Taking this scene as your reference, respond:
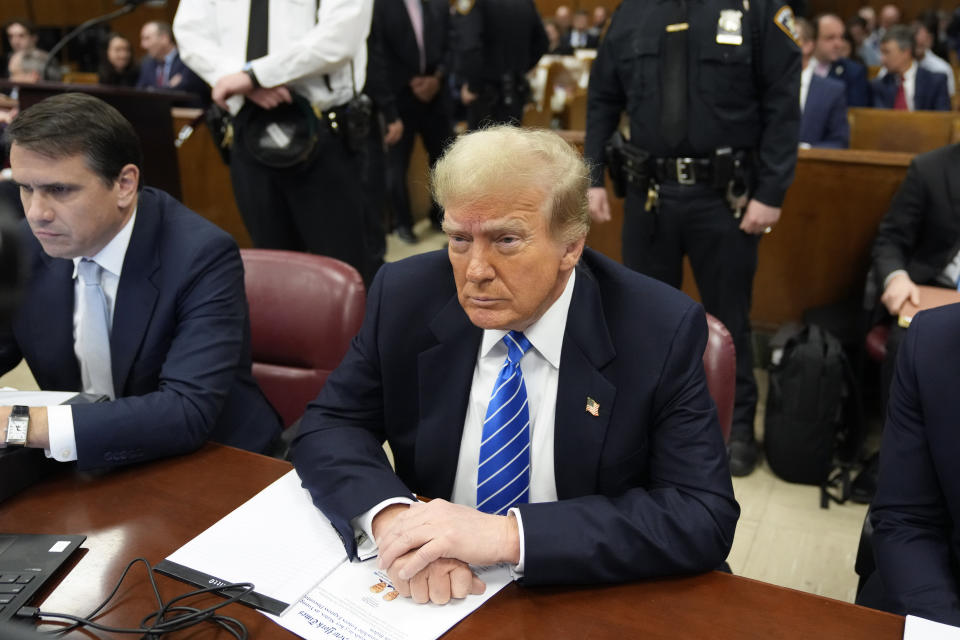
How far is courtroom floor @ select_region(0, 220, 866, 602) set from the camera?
243cm

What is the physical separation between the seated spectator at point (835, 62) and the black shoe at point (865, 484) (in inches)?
156

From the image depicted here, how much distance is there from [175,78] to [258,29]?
3.48 m

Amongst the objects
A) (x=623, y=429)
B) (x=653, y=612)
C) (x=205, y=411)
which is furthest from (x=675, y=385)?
(x=205, y=411)

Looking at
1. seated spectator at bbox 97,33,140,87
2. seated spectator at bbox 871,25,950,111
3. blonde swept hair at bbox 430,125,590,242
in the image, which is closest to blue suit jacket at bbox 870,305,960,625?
blonde swept hair at bbox 430,125,590,242

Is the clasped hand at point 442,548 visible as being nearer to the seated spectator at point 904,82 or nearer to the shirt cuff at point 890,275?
the shirt cuff at point 890,275

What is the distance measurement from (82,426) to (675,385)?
99 centimetres

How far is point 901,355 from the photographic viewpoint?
138 cm

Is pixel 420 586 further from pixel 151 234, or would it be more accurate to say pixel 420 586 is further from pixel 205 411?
pixel 151 234

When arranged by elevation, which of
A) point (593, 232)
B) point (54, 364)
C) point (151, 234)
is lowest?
point (593, 232)

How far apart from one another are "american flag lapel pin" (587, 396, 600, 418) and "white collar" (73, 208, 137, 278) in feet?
3.40

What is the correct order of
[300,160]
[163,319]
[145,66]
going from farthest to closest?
[145,66] < [300,160] < [163,319]

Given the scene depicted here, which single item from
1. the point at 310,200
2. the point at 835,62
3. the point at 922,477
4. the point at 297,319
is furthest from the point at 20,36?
the point at 922,477

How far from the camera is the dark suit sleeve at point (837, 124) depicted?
184 inches

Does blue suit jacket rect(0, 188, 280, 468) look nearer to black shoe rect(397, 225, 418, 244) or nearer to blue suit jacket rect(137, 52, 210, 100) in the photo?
blue suit jacket rect(137, 52, 210, 100)
